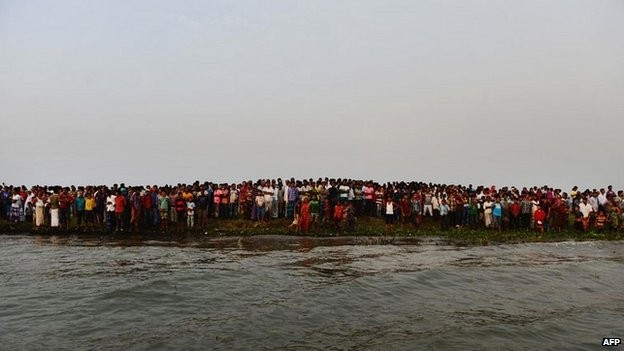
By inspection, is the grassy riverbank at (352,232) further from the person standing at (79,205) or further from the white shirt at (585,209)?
the white shirt at (585,209)

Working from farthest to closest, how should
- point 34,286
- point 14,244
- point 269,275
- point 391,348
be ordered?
point 14,244, point 269,275, point 34,286, point 391,348

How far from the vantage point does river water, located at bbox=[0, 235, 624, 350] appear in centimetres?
965

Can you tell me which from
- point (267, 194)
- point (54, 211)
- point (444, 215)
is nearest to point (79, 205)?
point (54, 211)

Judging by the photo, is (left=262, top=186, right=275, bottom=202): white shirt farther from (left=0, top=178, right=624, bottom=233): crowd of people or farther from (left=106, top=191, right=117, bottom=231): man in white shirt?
(left=106, top=191, right=117, bottom=231): man in white shirt

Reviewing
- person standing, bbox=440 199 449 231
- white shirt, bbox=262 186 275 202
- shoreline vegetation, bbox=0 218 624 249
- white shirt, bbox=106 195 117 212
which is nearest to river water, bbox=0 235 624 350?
shoreline vegetation, bbox=0 218 624 249

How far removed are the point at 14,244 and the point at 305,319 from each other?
1753 cm

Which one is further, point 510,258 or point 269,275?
point 510,258

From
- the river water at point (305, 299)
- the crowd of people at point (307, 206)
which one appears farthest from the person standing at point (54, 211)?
the river water at point (305, 299)

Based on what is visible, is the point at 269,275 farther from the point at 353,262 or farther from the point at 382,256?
the point at 382,256

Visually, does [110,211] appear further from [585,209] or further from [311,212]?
[585,209]

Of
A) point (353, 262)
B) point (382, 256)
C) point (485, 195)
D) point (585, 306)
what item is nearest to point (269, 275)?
point (353, 262)

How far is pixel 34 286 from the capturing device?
46.3 feet

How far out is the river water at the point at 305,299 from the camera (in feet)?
31.7

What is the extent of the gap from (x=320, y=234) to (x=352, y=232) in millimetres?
1711
